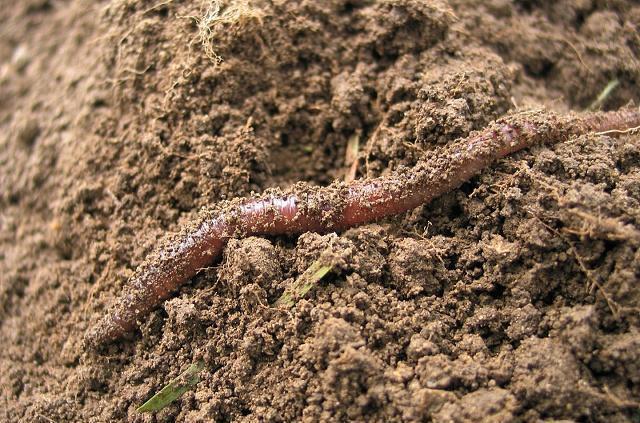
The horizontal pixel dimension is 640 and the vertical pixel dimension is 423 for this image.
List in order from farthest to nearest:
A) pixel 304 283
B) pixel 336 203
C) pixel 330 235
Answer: pixel 336 203
pixel 330 235
pixel 304 283

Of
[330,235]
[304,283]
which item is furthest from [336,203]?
[304,283]

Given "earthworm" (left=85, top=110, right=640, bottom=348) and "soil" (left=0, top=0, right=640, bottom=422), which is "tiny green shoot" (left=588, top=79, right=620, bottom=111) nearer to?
"soil" (left=0, top=0, right=640, bottom=422)

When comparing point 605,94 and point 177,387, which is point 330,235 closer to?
point 177,387

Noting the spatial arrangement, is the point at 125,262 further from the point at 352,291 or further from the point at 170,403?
the point at 352,291

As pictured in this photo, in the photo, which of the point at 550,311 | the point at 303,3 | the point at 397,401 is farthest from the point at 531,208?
the point at 303,3

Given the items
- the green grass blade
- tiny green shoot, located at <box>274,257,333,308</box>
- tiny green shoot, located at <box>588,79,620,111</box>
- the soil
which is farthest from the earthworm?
tiny green shoot, located at <box>588,79,620,111</box>

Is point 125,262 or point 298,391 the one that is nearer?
point 298,391

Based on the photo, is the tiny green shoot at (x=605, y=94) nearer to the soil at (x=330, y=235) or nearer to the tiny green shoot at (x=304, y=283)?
the soil at (x=330, y=235)
